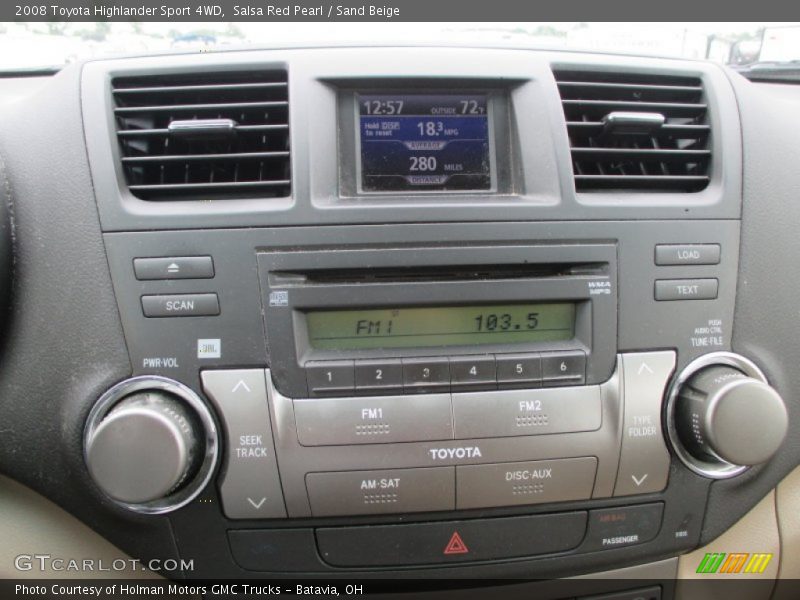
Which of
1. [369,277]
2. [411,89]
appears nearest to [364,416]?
[369,277]

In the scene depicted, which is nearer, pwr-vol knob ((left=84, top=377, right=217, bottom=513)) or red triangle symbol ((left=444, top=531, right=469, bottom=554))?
pwr-vol knob ((left=84, top=377, right=217, bottom=513))

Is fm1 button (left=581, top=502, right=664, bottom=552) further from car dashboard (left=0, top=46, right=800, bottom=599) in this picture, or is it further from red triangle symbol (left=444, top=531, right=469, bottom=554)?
red triangle symbol (left=444, top=531, right=469, bottom=554)

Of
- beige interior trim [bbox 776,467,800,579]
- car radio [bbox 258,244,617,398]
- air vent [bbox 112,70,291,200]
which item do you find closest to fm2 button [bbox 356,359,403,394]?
car radio [bbox 258,244,617,398]

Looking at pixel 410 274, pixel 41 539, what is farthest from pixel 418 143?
pixel 41 539

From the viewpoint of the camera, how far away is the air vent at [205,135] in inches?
43.8

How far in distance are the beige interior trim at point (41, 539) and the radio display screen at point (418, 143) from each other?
0.99 metres

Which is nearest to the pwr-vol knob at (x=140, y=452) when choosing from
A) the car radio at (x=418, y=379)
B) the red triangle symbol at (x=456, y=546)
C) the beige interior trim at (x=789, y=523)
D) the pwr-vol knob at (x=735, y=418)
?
the car radio at (x=418, y=379)

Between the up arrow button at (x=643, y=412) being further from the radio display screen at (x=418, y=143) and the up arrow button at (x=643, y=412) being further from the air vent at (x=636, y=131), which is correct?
the radio display screen at (x=418, y=143)

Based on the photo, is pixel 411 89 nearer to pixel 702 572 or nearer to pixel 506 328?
pixel 506 328

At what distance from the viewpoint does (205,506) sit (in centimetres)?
114

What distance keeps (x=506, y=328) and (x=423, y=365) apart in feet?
0.62

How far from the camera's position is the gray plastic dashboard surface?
109cm

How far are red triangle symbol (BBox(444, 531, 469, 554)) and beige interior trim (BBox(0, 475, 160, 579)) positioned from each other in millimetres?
723

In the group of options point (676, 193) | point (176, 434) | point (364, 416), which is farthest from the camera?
point (676, 193)
